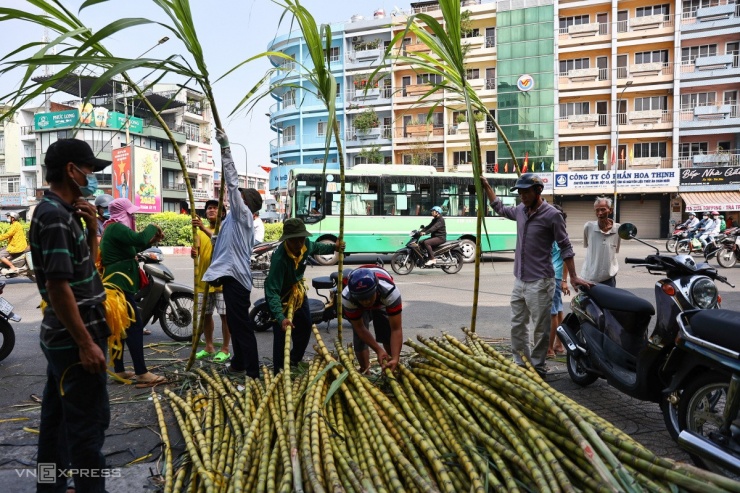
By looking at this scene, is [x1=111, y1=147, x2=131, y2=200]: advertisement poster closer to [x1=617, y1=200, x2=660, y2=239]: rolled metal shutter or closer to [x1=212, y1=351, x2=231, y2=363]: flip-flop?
[x1=212, y1=351, x2=231, y2=363]: flip-flop

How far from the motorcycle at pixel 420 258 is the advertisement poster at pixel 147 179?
18341 millimetres

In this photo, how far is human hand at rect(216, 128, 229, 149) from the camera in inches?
163

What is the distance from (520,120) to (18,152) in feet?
157

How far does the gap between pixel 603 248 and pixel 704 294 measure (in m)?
1.81

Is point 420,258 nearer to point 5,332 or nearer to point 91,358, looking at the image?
point 5,332

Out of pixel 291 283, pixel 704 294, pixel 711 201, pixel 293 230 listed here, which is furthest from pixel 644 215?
pixel 293 230

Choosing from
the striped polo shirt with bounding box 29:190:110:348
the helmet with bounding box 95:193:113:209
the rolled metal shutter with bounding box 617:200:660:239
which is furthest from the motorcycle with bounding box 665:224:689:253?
the striped polo shirt with bounding box 29:190:110:348

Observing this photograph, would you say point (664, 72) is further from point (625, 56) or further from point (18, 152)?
point (18, 152)

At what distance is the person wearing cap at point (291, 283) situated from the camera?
453 cm

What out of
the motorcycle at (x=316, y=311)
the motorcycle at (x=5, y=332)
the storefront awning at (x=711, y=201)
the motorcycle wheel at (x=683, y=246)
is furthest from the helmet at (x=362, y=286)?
the storefront awning at (x=711, y=201)

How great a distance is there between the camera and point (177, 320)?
6.55 metres

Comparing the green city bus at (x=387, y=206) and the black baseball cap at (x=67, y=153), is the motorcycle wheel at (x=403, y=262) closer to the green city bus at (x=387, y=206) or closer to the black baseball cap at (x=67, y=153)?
the green city bus at (x=387, y=206)

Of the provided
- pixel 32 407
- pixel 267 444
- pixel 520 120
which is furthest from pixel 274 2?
pixel 520 120

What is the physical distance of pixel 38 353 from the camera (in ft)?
19.8
